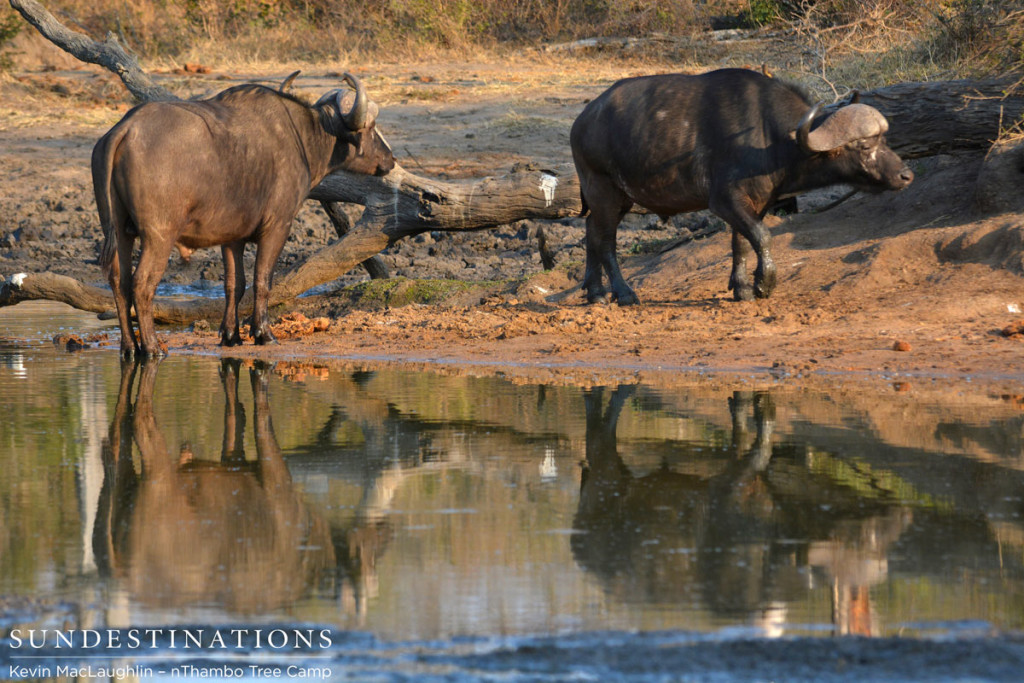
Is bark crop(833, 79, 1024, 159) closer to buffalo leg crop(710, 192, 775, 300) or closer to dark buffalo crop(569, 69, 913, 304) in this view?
dark buffalo crop(569, 69, 913, 304)

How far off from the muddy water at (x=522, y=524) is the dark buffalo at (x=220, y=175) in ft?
5.79

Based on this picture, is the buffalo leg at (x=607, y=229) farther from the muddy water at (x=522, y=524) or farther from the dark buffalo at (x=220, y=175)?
the muddy water at (x=522, y=524)

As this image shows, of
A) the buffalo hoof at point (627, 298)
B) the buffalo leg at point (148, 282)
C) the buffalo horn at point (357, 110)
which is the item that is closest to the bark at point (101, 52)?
the buffalo horn at point (357, 110)

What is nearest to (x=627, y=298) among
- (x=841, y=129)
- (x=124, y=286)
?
(x=841, y=129)

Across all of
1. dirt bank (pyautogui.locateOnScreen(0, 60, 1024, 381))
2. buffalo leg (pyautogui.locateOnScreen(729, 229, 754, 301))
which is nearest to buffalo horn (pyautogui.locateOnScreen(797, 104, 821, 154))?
buffalo leg (pyautogui.locateOnScreen(729, 229, 754, 301))

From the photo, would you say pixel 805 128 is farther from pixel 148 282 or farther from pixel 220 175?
pixel 148 282

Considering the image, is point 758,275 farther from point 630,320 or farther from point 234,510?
point 234,510

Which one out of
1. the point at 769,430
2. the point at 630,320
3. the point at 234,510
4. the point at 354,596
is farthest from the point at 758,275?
the point at 354,596

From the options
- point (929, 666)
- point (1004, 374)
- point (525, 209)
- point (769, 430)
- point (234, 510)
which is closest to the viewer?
point (929, 666)

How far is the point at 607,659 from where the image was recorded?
3.31 m

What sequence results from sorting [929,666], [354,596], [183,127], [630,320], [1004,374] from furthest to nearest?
[630,320] < [183,127] < [1004,374] < [354,596] < [929,666]

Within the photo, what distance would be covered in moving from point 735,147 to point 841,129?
0.81m

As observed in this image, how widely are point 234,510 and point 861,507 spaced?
2.44 meters

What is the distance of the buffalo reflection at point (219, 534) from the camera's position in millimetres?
3959
